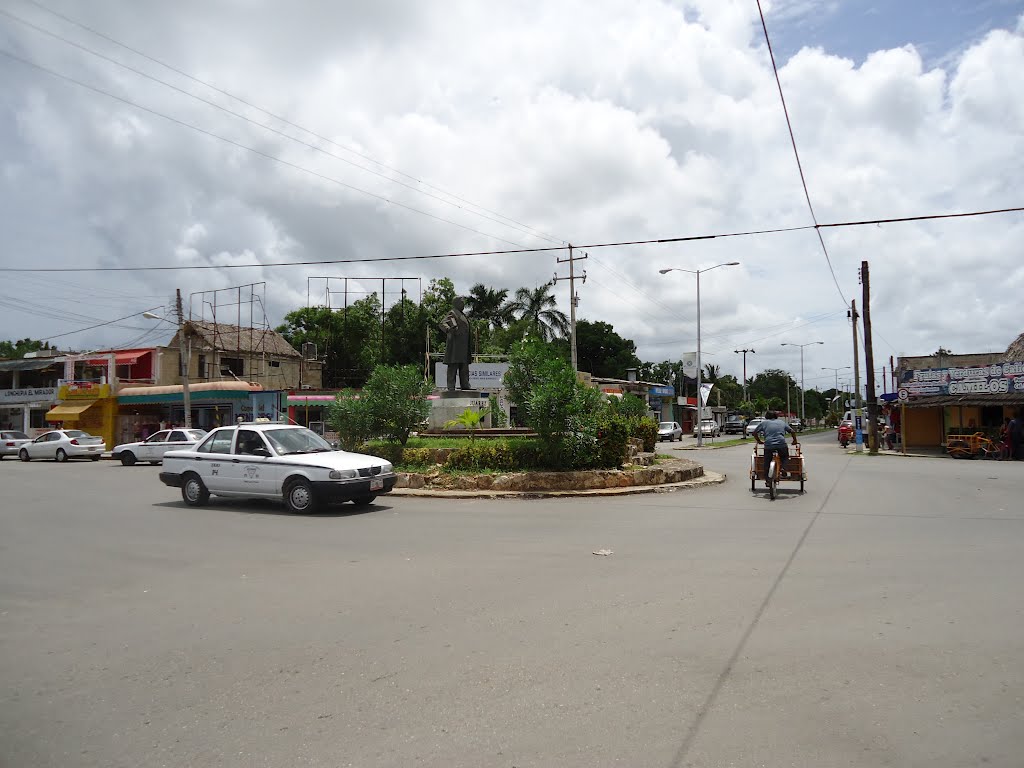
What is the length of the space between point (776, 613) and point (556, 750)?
293 cm

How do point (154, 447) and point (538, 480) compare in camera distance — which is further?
point (154, 447)

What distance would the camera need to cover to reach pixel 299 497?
12102 mm

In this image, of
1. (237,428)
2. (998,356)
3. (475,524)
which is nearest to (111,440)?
(237,428)

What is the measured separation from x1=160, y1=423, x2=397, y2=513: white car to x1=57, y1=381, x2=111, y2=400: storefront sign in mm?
32792

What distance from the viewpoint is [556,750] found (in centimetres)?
344

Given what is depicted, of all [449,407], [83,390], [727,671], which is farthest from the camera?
[83,390]

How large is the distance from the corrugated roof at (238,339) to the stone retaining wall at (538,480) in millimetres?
33563

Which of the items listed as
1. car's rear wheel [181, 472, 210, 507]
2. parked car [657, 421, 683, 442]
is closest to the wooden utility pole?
parked car [657, 421, 683, 442]

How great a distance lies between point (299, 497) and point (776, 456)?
8939mm

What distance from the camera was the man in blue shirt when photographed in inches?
538

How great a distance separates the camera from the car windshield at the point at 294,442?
41.3 feet

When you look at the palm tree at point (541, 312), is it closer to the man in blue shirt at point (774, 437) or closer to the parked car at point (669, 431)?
the parked car at point (669, 431)

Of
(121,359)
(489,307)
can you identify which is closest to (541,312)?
(489,307)

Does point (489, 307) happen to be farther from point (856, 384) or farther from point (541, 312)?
point (856, 384)
